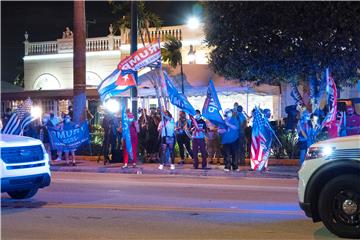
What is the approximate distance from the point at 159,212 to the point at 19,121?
38.9 ft

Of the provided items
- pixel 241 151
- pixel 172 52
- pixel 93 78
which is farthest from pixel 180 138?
pixel 93 78

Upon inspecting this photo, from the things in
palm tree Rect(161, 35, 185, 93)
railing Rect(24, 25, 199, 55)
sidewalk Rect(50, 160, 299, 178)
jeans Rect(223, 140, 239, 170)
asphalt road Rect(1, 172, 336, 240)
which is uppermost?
railing Rect(24, 25, 199, 55)

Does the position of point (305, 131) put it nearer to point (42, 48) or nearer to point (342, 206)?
point (342, 206)

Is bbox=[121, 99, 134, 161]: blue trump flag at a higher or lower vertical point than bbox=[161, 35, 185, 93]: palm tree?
lower

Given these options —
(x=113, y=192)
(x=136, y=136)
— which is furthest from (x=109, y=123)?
(x=113, y=192)

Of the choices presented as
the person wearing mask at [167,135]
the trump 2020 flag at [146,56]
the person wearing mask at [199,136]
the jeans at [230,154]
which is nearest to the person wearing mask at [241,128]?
the jeans at [230,154]

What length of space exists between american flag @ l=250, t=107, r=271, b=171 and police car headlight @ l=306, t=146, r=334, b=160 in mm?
9303

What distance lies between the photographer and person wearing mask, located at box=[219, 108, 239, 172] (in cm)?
1731

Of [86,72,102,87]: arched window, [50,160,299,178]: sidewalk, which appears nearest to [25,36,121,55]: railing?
[86,72,102,87]: arched window

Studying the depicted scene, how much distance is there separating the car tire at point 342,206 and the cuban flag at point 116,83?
1220cm

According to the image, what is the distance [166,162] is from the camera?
18.9 metres

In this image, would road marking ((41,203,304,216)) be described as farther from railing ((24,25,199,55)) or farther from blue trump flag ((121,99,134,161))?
railing ((24,25,199,55))

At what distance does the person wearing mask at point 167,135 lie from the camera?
1789 cm

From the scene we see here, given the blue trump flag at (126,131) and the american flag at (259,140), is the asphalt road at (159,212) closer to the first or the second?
the american flag at (259,140)
